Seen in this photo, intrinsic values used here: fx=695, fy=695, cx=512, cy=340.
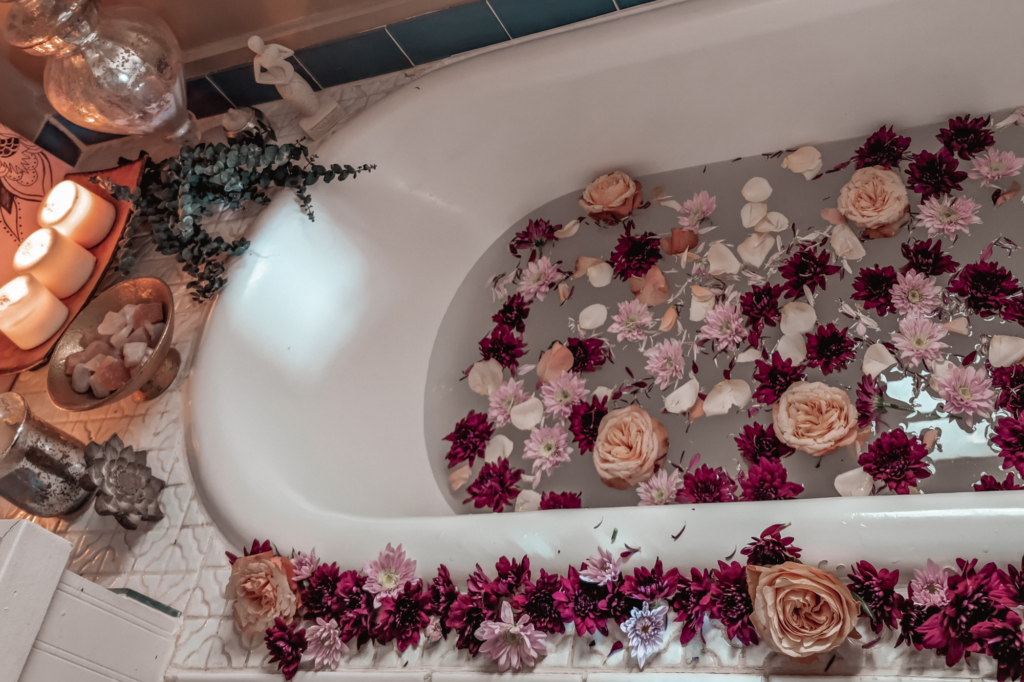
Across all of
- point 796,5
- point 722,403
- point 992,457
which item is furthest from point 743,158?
point 992,457

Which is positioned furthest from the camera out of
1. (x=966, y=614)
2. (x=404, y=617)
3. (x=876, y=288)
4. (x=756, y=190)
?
(x=756, y=190)

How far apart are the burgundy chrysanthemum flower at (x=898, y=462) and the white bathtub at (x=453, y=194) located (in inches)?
19.0

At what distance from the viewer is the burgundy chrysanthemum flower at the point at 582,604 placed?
0.87m

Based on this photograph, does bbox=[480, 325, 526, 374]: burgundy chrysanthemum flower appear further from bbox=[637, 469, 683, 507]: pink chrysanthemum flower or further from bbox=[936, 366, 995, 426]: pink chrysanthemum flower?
bbox=[936, 366, 995, 426]: pink chrysanthemum flower

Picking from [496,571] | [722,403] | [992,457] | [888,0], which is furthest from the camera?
[722,403]

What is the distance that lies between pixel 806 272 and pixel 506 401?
674 millimetres

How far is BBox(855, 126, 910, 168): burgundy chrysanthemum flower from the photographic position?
4.68ft

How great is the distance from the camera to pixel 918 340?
125 cm

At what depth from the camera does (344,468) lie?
4.48 ft

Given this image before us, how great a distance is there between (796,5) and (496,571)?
43.7 inches

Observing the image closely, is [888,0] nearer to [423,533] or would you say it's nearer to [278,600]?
[423,533]

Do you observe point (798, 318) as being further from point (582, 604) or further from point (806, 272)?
point (582, 604)

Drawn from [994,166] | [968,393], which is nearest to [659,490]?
[968,393]

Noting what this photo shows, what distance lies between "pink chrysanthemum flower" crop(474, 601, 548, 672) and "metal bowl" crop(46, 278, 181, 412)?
0.79 metres
